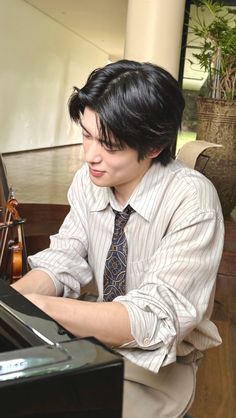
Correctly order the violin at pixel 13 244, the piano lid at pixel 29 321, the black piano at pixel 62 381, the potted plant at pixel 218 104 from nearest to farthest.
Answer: the black piano at pixel 62 381
the piano lid at pixel 29 321
the violin at pixel 13 244
the potted plant at pixel 218 104

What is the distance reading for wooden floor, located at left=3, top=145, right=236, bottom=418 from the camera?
85.7 inches

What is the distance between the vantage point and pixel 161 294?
3.28 ft

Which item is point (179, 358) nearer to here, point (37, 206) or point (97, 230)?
point (97, 230)

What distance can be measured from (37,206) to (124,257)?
2.66 metres

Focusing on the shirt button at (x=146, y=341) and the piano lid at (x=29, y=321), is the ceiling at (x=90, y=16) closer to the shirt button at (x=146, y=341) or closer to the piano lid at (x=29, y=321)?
the shirt button at (x=146, y=341)

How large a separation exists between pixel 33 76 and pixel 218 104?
23.6 feet

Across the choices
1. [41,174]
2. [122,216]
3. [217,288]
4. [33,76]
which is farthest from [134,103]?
[33,76]

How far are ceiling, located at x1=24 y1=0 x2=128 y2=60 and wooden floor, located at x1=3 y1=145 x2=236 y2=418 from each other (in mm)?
4019

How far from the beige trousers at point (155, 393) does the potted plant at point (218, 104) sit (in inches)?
127

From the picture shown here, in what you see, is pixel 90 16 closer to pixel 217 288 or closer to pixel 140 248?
pixel 217 288

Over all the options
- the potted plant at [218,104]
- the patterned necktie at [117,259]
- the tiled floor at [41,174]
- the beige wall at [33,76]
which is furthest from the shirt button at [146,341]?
the beige wall at [33,76]

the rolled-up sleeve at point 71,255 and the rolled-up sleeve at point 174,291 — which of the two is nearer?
the rolled-up sleeve at point 174,291

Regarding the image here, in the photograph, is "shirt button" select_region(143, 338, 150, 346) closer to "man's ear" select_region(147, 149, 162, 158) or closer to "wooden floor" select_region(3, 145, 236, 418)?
"man's ear" select_region(147, 149, 162, 158)

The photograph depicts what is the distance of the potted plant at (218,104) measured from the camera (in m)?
4.27
